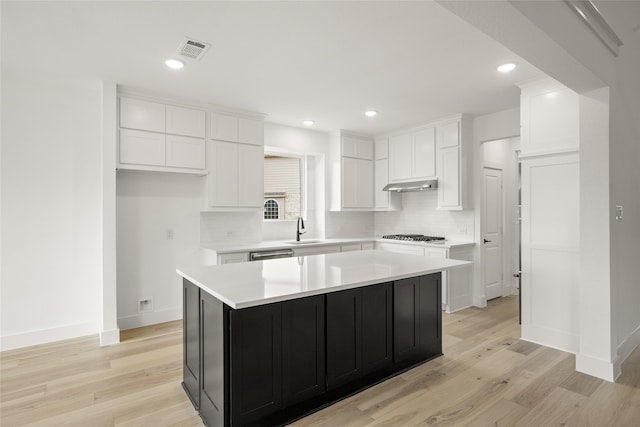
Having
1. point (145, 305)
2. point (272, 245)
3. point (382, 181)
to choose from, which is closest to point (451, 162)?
point (382, 181)

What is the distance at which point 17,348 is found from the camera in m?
3.37

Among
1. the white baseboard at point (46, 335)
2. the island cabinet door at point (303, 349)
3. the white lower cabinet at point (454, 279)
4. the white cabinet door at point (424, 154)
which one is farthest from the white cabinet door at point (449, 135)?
the white baseboard at point (46, 335)

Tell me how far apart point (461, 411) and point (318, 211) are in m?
3.84

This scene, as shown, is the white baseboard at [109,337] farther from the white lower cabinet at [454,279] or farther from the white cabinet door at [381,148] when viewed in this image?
the white cabinet door at [381,148]

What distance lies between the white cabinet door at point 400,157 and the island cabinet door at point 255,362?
384 cm

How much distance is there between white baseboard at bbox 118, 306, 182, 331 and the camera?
3.94 meters

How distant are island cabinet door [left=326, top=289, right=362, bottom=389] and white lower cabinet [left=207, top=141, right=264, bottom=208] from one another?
2.49 meters

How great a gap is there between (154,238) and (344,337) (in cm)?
284

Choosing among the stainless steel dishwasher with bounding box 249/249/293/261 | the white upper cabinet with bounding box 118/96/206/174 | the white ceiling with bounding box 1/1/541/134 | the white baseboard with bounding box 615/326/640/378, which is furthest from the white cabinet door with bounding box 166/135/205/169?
the white baseboard with bounding box 615/326/640/378

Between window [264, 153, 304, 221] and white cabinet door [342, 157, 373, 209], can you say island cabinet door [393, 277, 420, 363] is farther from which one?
window [264, 153, 304, 221]

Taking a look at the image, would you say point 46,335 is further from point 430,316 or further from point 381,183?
point 381,183

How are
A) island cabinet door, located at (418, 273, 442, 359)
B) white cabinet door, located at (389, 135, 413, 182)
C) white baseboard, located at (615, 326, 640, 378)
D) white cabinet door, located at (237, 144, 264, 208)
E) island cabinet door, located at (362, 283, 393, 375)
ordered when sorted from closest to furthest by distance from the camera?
1. island cabinet door, located at (362, 283, 393, 375)
2. white baseboard, located at (615, 326, 640, 378)
3. island cabinet door, located at (418, 273, 442, 359)
4. white cabinet door, located at (237, 144, 264, 208)
5. white cabinet door, located at (389, 135, 413, 182)

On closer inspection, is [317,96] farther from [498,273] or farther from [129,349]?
[498,273]

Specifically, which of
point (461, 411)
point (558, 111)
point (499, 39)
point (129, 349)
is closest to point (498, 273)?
point (558, 111)
